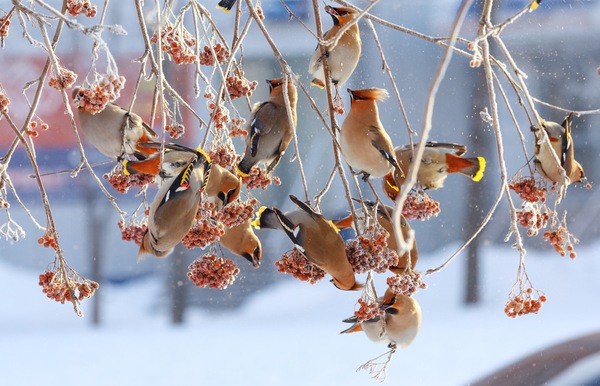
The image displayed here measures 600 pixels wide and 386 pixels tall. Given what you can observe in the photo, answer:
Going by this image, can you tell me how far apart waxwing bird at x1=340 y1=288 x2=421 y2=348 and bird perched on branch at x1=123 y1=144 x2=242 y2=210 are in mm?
337

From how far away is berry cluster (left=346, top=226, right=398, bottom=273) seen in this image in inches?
35.2

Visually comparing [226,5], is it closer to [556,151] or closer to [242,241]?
[242,241]

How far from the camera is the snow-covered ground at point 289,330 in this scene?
9.19 ft

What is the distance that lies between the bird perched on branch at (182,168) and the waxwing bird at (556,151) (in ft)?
1.29

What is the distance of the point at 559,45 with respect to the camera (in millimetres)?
2828

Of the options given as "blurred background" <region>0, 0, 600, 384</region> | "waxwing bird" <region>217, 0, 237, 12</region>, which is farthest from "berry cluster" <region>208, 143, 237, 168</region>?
"blurred background" <region>0, 0, 600, 384</region>

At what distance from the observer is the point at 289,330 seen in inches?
114

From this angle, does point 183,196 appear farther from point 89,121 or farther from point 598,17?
point 598,17

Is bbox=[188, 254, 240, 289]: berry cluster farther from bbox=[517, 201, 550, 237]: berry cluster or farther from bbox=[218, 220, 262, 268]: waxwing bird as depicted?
bbox=[517, 201, 550, 237]: berry cluster

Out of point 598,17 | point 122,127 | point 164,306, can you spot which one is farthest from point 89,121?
point 598,17

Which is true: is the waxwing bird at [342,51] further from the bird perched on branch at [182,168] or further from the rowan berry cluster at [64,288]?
the rowan berry cluster at [64,288]

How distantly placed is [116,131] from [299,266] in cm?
38

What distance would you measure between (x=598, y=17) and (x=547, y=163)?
219cm

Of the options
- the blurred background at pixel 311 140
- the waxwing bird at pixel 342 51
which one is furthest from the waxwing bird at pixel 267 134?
the blurred background at pixel 311 140
